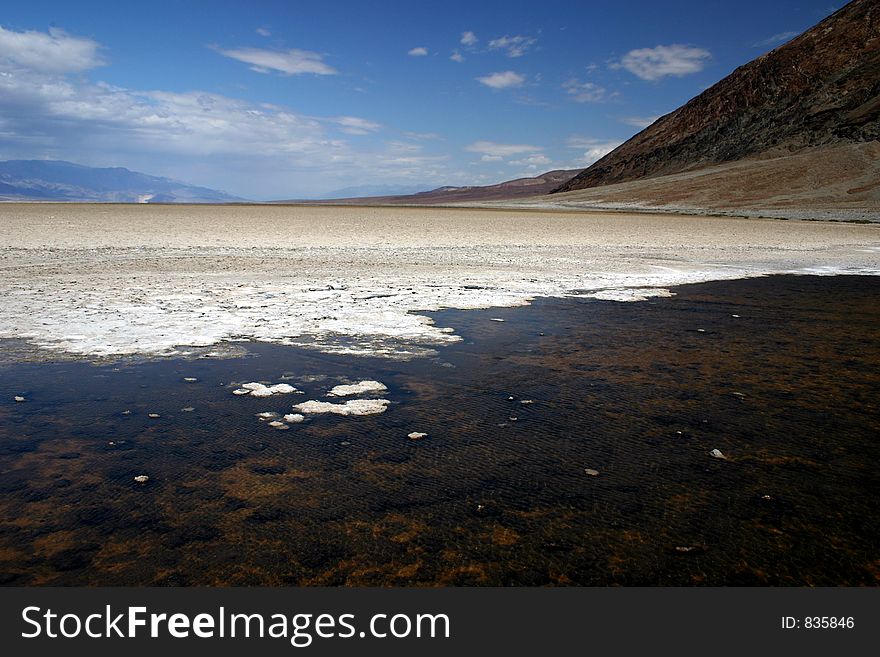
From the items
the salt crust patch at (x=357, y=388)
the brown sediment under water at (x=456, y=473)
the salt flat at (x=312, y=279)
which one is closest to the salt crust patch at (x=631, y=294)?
the salt flat at (x=312, y=279)

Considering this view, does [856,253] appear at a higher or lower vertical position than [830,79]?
lower

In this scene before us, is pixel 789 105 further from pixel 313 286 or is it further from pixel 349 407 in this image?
pixel 349 407

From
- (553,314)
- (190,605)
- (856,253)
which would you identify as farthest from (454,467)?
(856,253)

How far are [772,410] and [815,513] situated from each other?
4.65 ft

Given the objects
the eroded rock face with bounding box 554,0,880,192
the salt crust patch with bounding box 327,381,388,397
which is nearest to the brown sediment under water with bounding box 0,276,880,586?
the salt crust patch with bounding box 327,381,388,397

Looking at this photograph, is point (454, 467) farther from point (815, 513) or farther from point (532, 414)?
point (815, 513)

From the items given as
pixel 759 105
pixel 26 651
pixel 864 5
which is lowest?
pixel 26 651

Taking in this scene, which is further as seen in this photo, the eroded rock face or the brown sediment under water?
the eroded rock face

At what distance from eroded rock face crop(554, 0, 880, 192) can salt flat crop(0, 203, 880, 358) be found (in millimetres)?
60792

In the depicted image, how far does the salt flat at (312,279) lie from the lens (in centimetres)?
596

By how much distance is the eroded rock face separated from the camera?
6862cm

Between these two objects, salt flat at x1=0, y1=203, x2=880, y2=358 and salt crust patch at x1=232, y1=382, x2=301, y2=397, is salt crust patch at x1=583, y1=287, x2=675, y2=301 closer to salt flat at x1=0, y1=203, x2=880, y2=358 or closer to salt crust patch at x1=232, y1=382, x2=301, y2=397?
salt flat at x1=0, y1=203, x2=880, y2=358

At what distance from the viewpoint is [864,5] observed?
76.9m

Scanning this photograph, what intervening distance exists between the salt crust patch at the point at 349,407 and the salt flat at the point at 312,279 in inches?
48.7
